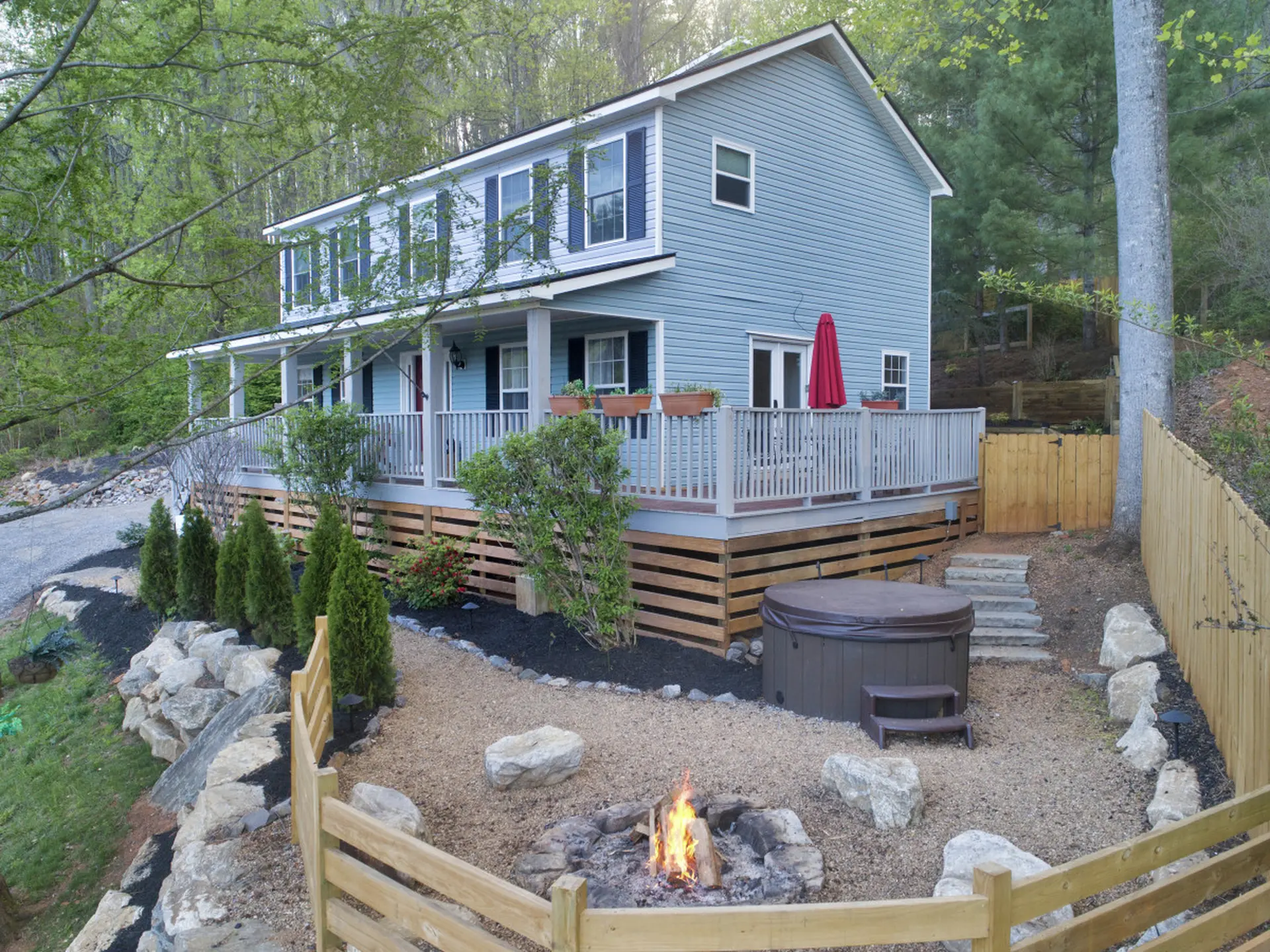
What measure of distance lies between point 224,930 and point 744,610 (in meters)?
5.17

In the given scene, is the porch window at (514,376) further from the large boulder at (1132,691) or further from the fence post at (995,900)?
the fence post at (995,900)

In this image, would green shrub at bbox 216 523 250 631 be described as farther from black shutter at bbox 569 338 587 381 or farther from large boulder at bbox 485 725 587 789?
large boulder at bbox 485 725 587 789

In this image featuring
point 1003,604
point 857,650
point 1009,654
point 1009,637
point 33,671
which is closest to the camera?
point 857,650

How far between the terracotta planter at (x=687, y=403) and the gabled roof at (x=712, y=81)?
2871 mm

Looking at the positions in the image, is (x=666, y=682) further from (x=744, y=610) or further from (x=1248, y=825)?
(x=1248, y=825)

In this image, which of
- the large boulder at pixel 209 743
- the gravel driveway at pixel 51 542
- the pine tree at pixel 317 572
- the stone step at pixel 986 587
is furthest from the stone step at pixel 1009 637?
the gravel driveway at pixel 51 542

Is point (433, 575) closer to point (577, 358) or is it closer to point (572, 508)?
point (572, 508)

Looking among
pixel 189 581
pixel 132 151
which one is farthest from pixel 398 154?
pixel 189 581

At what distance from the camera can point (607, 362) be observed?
13219 millimetres

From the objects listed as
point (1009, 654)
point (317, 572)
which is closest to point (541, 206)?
point (317, 572)

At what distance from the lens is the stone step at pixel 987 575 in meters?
9.63

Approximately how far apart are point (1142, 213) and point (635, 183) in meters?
6.25

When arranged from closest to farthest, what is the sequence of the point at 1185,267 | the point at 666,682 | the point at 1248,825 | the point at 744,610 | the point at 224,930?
1. the point at 1248,825
2. the point at 224,930
3. the point at 666,682
4. the point at 744,610
5. the point at 1185,267

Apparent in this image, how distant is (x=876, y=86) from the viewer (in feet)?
43.9
